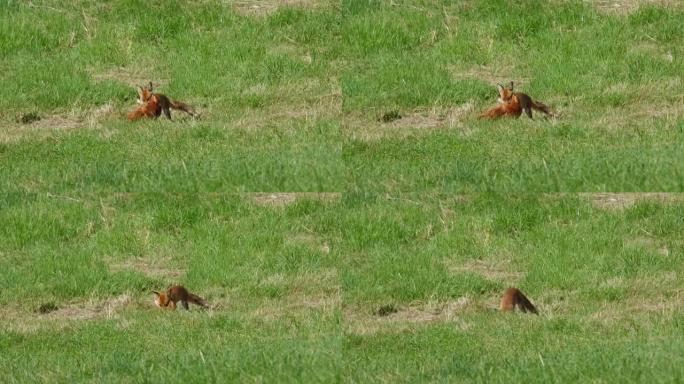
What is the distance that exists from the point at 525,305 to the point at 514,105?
236 centimetres

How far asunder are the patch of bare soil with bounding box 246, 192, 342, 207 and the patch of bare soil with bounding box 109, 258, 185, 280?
3.18 ft

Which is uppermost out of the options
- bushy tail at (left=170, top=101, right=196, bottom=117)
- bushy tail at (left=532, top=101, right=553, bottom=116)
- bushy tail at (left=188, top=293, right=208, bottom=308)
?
bushy tail at (left=532, top=101, right=553, bottom=116)

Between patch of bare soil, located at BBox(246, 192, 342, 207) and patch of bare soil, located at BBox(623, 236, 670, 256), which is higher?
patch of bare soil, located at BBox(246, 192, 342, 207)

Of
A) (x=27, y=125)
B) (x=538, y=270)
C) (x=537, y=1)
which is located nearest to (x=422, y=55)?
(x=537, y=1)

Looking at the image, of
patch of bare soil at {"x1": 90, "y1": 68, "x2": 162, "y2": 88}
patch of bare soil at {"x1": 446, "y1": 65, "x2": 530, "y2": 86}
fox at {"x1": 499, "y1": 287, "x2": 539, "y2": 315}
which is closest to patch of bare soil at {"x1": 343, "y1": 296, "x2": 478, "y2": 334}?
fox at {"x1": 499, "y1": 287, "x2": 539, "y2": 315}

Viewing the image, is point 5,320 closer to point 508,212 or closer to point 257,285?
point 257,285

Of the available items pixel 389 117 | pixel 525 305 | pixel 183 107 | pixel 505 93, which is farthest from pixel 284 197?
pixel 505 93

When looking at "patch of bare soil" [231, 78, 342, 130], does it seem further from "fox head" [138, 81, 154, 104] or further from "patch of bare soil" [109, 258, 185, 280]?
"patch of bare soil" [109, 258, 185, 280]

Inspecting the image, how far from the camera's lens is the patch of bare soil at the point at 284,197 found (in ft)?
49.9

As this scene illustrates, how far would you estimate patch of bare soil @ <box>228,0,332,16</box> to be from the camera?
57.7ft

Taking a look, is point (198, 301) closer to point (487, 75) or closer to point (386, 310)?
point (386, 310)

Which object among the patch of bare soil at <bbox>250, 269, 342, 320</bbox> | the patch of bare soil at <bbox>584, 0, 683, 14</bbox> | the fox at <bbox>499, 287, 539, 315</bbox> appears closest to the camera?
the patch of bare soil at <bbox>250, 269, 342, 320</bbox>

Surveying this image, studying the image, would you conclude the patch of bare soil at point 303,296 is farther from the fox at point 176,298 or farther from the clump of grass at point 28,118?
the clump of grass at point 28,118

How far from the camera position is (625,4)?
1789cm
